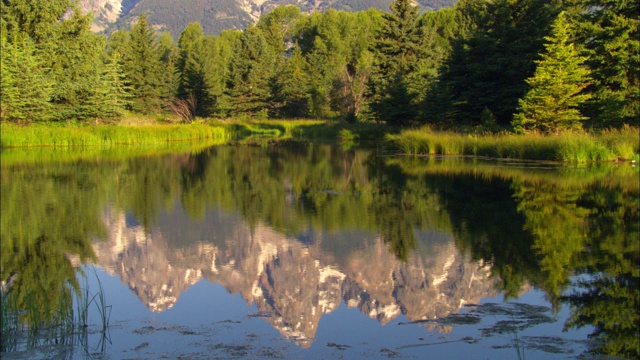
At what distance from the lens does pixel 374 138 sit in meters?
44.9

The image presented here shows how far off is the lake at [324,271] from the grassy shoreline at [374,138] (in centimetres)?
581

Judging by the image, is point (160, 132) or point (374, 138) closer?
point (160, 132)

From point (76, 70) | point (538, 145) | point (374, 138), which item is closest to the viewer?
point (538, 145)

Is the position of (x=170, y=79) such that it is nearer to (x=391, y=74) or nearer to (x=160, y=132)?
(x=160, y=132)

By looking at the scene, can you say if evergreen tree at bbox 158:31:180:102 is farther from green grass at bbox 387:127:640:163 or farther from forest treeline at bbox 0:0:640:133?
green grass at bbox 387:127:640:163

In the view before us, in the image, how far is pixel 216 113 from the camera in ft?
215

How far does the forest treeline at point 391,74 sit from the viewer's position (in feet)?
83.4

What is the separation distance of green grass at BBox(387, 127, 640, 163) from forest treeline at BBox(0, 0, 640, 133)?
1669 mm

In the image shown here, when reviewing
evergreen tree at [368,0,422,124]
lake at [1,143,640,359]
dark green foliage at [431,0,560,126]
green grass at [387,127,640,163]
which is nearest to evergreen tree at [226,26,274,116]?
evergreen tree at [368,0,422,124]

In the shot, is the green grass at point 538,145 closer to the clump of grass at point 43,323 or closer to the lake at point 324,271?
the lake at point 324,271

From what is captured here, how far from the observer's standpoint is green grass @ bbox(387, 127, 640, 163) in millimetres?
21578

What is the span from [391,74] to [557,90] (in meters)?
23.4

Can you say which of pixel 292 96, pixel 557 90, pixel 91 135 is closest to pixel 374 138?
pixel 91 135

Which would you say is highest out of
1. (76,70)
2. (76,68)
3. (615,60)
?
(76,68)
